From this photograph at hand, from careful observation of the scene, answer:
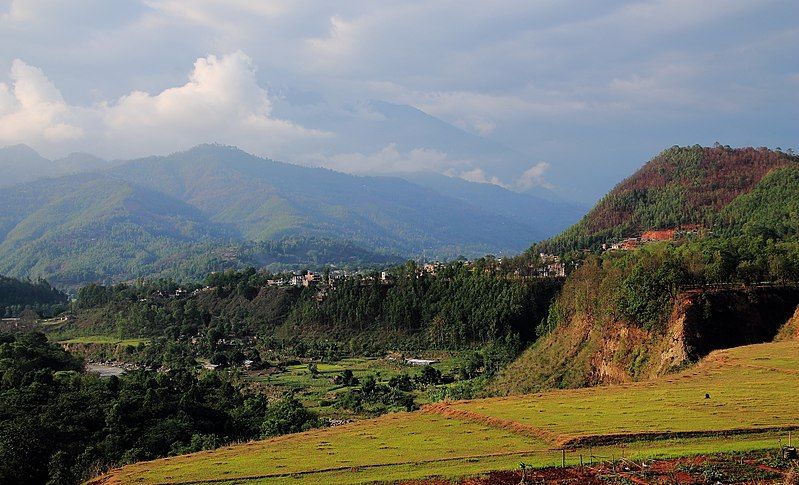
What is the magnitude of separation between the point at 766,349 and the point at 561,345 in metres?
20.2

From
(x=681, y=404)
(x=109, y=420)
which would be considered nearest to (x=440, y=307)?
(x=109, y=420)

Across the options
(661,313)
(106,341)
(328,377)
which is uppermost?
(661,313)

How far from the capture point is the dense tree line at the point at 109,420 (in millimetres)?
31281

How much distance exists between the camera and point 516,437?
27.1 metres

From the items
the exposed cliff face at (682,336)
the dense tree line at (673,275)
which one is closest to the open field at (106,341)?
the exposed cliff face at (682,336)

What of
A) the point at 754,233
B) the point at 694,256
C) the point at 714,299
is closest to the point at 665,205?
the point at 754,233

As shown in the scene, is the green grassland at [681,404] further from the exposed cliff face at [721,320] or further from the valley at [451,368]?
the exposed cliff face at [721,320]

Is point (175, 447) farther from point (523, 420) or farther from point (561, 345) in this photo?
point (561, 345)

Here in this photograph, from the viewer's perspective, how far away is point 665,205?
11769cm

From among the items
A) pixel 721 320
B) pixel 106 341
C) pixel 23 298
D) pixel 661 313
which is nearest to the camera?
pixel 721 320

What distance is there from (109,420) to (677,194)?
351 ft

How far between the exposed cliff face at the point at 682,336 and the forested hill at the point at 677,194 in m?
56.2

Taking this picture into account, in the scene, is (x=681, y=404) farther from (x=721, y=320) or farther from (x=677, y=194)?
(x=677, y=194)

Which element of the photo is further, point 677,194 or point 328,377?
point 677,194
